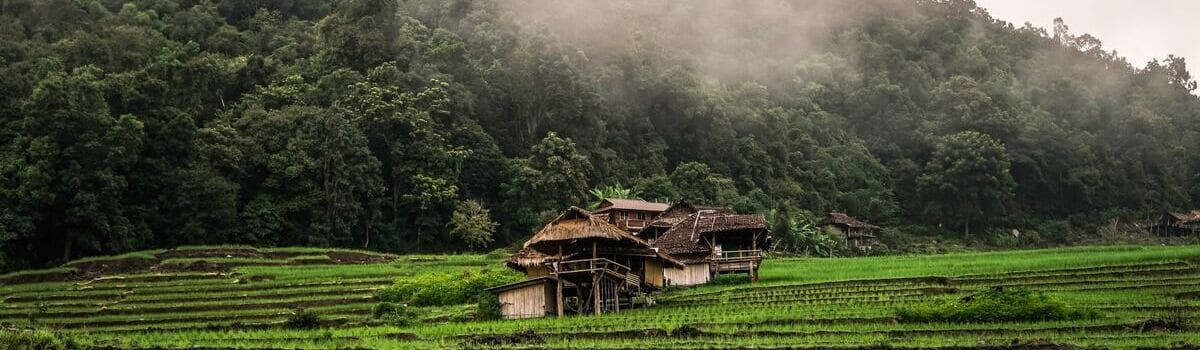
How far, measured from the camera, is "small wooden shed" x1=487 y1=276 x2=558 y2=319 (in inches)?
1344

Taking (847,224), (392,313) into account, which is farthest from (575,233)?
(847,224)

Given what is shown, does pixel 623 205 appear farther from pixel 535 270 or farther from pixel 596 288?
pixel 596 288

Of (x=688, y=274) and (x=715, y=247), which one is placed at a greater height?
(x=715, y=247)

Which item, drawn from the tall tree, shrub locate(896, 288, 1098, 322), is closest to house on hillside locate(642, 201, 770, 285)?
shrub locate(896, 288, 1098, 322)

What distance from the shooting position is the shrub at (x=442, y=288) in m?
38.2

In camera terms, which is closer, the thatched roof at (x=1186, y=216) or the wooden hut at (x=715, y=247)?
the wooden hut at (x=715, y=247)

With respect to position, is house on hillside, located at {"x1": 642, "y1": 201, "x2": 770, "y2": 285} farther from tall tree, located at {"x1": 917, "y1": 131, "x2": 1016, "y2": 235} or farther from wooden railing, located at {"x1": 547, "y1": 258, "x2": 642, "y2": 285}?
tall tree, located at {"x1": 917, "y1": 131, "x2": 1016, "y2": 235}

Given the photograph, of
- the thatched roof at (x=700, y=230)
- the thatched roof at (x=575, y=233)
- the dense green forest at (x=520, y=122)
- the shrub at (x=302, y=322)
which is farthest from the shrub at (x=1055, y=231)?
the shrub at (x=302, y=322)

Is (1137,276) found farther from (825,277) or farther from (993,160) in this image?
(993,160)

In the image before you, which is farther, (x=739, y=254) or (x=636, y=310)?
(x=739, y=254)

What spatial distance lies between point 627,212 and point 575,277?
1113 inches

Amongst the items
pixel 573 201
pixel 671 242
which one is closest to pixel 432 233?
pixel 573 201

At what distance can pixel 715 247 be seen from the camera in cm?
4488

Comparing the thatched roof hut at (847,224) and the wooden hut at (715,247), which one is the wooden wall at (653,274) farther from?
the thatched roof hut at (847,224)
